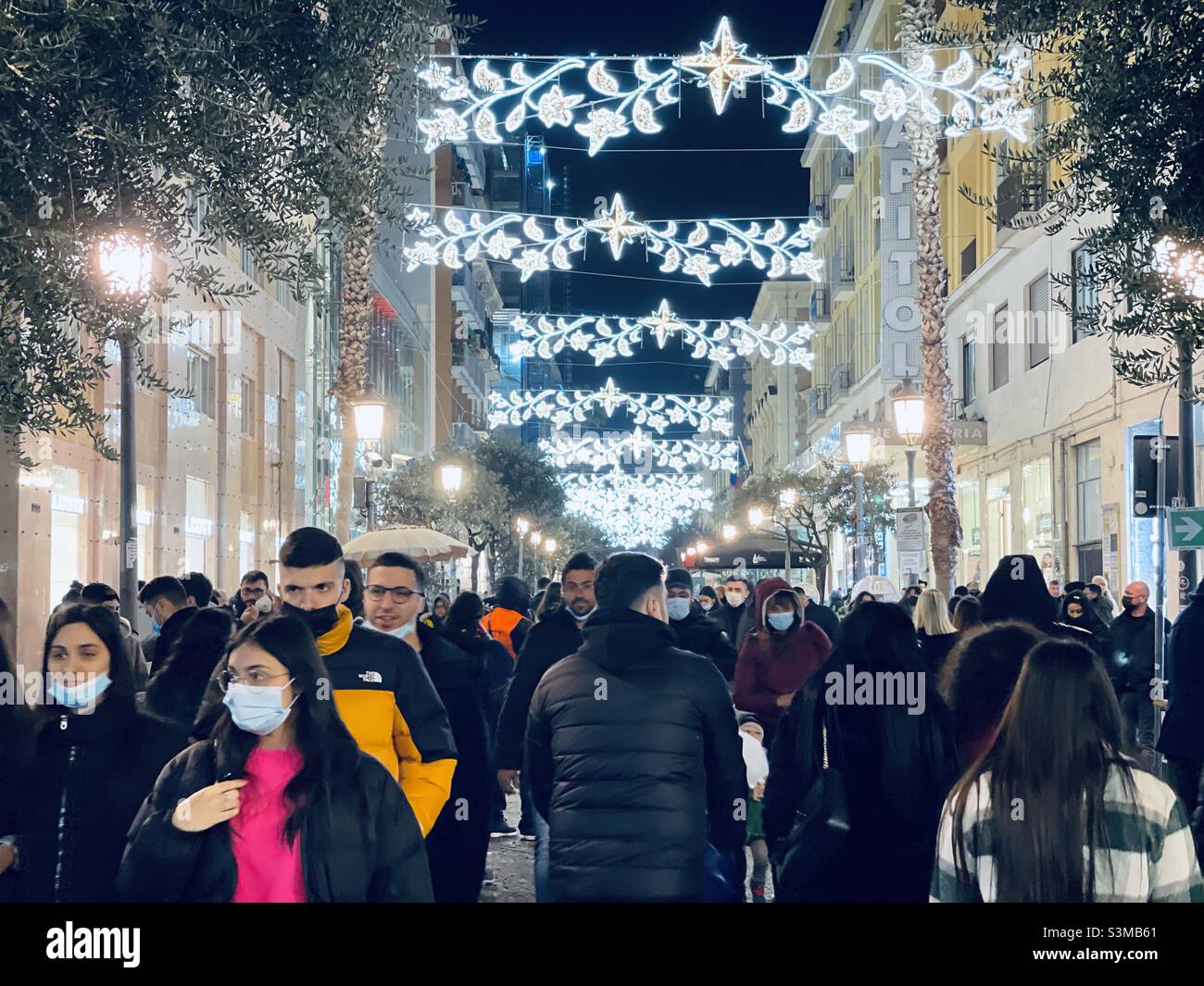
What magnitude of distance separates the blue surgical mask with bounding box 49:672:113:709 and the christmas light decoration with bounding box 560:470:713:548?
57.0m

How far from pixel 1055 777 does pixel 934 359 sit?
19.4 meters

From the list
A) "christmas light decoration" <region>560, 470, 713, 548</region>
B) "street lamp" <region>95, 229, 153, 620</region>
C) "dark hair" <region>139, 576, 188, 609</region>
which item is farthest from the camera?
"christmas light decoration" <region>560, 470, 713, 548</region>

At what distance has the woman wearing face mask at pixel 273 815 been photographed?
4.28 m

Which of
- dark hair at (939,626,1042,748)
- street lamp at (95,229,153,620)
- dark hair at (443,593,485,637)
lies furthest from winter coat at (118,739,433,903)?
street lamp at (95,229,153,620)

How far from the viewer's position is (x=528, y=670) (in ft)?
30.5

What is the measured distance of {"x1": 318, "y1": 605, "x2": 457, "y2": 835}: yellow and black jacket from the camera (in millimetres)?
5852

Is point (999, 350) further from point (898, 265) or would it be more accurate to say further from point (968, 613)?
point (968, 613)

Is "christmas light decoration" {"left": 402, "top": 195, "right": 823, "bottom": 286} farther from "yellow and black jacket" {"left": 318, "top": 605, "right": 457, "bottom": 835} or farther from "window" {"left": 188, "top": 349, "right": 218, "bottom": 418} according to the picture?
"yellow and black jacket" {"left": 318, "top": 605, "right": 457, "bottom": 835}

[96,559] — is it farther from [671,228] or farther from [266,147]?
[266,147]

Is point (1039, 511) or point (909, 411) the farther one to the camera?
point (1039, 511)

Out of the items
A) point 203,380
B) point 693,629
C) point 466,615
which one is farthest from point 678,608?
point 203,380

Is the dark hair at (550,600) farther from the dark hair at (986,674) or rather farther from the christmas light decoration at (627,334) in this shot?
the christmas light decoration at (627,334)

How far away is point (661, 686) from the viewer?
5.70 metres

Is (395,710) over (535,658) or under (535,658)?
under
